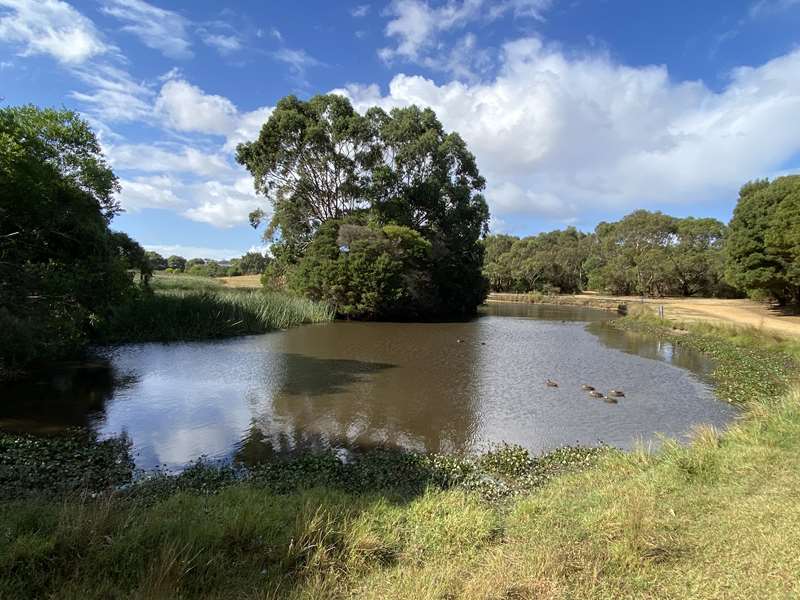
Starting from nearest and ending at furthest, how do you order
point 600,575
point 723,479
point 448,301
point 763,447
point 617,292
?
point 600,575, point 723,479, point 763,447, point 448,301, point 617,292

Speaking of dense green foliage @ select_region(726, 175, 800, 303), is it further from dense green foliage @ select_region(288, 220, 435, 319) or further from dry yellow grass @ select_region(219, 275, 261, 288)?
dry yellow grass @ select_region(219, 275, 261, 288)

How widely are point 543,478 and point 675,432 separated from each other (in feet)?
15.5

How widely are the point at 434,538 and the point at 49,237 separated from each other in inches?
507

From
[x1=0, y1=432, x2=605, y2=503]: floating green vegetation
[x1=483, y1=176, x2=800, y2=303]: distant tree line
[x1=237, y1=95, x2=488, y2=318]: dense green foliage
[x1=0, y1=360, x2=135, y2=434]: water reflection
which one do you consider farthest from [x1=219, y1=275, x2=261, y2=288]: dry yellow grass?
[x1=0, y1=432, x2=605, y2=503]: floating green vegetation

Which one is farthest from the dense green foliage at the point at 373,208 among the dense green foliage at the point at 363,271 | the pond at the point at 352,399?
the pond at the point at 352,399

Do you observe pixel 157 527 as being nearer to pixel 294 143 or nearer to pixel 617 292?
pixel 294 143

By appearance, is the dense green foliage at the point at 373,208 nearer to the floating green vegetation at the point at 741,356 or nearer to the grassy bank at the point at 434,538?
the floating green vegetation at the point at 741,356

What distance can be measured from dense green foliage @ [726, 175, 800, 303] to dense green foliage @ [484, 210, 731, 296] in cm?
1828

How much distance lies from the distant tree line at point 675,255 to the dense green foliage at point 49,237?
110 feet

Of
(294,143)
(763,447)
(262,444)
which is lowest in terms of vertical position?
(262,444)

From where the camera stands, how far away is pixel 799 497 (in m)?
4.54

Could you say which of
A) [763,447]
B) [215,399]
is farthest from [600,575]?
[215,399]

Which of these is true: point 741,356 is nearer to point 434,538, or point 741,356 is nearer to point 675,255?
point 434,538

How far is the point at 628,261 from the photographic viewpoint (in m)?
65.1
